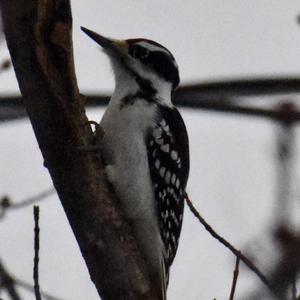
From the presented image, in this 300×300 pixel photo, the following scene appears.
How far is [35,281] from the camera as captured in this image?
101 inches

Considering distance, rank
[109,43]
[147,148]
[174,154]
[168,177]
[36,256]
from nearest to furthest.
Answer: [36,256] → [147,148] → [168,177] → [174,154] → [109,43]

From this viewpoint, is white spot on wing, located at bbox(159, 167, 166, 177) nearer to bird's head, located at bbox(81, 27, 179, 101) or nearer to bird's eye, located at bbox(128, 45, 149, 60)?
bird's head, located at bbox(81, 27, 179, 101)

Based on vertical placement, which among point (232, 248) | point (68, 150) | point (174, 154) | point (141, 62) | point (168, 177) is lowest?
point (168, 177)

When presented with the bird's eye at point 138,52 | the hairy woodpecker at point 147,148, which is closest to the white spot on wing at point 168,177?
the hairy woodpecker at point 147,148

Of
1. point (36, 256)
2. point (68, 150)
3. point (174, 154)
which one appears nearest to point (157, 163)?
point (174, 154)

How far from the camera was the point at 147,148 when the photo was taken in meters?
4.28

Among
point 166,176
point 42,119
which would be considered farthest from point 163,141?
point 42,119

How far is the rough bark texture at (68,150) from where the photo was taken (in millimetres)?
2990

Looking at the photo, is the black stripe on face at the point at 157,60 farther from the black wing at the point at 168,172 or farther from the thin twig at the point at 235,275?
the thin twig at the point at 235,275

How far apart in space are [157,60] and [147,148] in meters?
0.84

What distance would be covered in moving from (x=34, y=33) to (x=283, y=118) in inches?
61.0

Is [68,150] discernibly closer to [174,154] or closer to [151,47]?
[174,154]

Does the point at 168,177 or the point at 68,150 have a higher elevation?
the point at 68,150

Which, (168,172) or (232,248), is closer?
(232,248)
